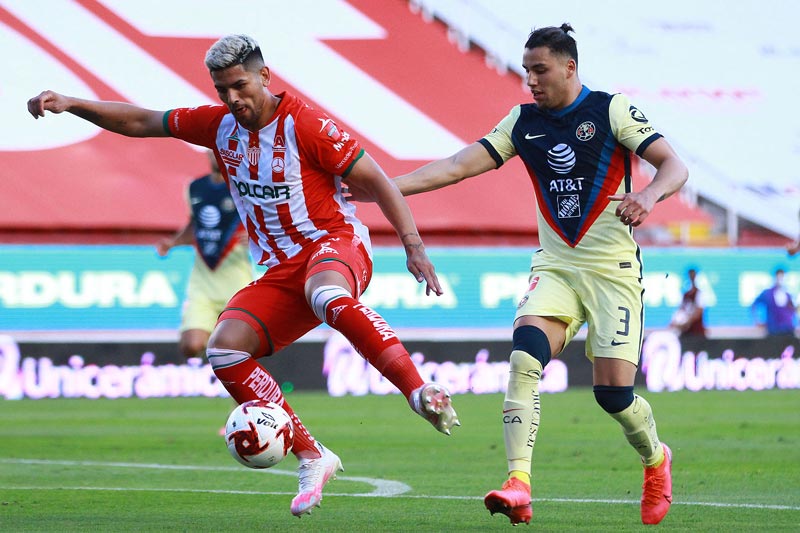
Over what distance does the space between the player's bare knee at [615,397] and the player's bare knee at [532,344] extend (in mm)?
307

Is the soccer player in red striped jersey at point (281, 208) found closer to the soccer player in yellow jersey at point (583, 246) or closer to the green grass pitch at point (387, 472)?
the soccer player in yellow jersey at point (583, 246)

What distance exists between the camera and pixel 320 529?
6.01m

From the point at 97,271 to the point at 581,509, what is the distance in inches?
602

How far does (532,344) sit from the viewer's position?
633 cm

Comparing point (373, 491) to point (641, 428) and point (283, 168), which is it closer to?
point (641, 428)

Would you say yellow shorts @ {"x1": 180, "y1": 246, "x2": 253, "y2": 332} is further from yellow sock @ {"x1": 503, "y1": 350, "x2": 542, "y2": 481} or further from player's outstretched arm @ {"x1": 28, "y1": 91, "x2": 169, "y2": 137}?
yellow sock @ {"x1": 503, "y1": 350, "x2": 542, "y2": 481}

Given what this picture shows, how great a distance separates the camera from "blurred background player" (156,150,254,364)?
40.0 ft

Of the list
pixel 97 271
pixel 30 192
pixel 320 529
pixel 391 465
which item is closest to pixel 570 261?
pixel 320 529

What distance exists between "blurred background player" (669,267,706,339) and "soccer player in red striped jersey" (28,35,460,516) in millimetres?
16199

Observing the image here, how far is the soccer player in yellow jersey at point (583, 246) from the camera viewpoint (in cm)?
640

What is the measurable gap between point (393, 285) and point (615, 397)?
15863 mm

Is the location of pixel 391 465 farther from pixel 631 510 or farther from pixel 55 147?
pixel 55 147

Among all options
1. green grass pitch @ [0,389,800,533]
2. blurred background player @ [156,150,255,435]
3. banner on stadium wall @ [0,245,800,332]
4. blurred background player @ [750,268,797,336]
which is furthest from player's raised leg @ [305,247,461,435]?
blurred background player @ [750,268,797,336]

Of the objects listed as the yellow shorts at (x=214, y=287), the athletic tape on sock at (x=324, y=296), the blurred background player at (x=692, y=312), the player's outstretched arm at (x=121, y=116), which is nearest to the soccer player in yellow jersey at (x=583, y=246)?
the athletic tape on sock at (x=324, y=296)
